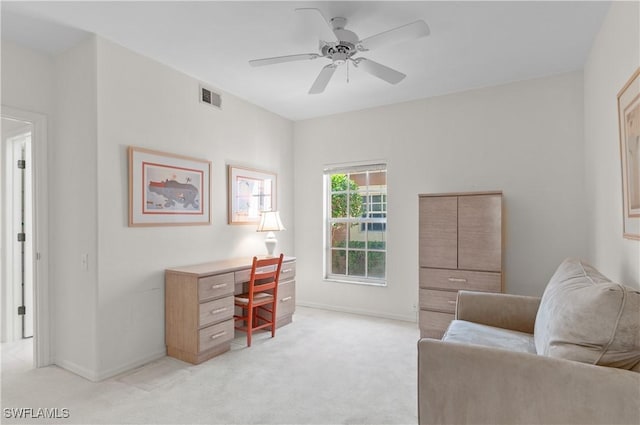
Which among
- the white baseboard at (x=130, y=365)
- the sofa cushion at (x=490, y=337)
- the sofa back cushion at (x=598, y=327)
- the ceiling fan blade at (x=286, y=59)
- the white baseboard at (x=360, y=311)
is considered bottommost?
the white baseboard at (x=360, y=311)

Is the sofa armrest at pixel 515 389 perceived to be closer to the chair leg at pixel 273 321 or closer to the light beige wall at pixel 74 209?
the chair leg at pixel 273 321

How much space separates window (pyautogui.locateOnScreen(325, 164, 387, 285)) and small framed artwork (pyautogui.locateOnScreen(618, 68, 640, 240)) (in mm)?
2556

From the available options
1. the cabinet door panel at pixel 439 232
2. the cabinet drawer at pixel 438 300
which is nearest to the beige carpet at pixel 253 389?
the cabinet drawer at pixel 438 300

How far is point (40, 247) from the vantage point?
2.88 meters

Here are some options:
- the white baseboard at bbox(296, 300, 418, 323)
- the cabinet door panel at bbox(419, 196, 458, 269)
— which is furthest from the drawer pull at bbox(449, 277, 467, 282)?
the white baseboard at bbox(296, 300, 418, 323)

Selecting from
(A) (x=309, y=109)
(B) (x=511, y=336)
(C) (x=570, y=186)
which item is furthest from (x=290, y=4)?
(C) (x=570, y=186)

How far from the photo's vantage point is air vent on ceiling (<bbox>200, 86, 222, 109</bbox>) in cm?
357

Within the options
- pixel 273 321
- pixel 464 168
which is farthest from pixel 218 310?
pixel 464 168

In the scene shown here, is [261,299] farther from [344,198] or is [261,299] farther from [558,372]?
[558,372]

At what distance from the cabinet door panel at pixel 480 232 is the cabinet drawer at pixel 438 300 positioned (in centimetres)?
30

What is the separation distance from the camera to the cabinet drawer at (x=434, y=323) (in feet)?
11.0

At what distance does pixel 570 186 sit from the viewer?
11.0 ft

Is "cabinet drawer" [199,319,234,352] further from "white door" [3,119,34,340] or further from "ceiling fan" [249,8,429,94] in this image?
"ceiling fan" [249,8,429,94]

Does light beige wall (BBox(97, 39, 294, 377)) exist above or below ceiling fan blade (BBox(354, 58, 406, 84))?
below
